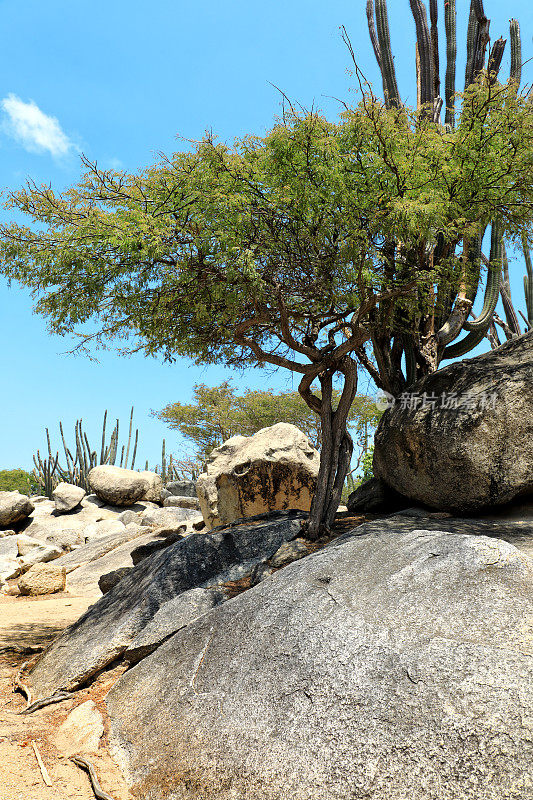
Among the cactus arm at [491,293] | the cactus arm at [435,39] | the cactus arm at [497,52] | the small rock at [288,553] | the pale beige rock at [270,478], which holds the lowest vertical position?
the small rock at [288,553]

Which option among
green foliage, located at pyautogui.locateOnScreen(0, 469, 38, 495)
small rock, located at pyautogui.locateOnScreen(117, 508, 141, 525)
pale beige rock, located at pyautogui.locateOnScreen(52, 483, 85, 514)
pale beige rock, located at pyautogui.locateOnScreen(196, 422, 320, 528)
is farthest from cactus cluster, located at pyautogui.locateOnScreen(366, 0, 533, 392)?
green foliage, located at pyautogui.locateOnScreen(0, 469, 38, 495)

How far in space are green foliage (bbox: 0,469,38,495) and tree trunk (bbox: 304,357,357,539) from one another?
93.8 ft

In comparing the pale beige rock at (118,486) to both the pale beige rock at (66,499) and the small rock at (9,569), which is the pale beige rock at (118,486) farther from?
the small rock at (9,569)

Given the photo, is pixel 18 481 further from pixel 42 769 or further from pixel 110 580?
pixel 42 769

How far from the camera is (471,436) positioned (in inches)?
296

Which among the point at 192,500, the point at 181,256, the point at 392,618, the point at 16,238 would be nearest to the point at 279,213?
the point at 181,256

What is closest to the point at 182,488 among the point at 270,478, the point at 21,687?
the point at 270,478

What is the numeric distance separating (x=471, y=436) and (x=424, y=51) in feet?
27.8

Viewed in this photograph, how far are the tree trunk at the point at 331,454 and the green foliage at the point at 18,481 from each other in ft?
93.8

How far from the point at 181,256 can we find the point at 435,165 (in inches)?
141

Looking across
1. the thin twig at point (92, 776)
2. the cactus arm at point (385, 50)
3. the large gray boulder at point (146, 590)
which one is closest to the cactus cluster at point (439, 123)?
the cactus arm at point (385, 50)

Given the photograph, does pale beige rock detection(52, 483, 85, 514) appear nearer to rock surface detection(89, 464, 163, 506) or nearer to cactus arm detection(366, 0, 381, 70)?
rock surface detection(89, 464, 163, 506)

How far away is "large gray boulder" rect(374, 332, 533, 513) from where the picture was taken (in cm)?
729

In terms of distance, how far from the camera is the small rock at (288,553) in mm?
6938
